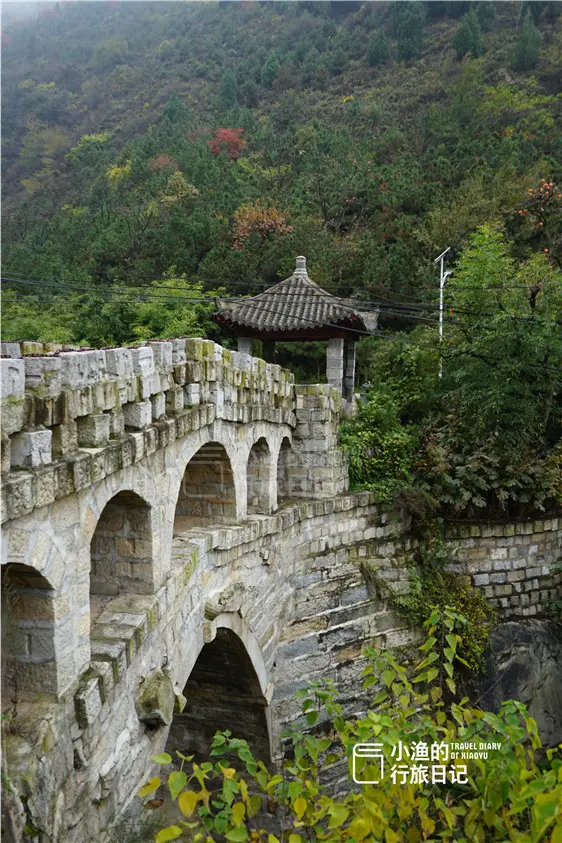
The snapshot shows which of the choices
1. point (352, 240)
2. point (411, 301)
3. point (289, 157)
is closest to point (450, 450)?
point (411, 301)

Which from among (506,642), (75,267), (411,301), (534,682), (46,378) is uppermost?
(75,267)

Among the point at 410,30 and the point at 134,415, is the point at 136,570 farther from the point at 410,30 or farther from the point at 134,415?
the point at 410,30

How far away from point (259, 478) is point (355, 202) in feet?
56.3

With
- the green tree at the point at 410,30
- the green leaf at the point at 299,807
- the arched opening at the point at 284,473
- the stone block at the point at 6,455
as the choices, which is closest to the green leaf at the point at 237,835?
the green leaf at the point at 299,807

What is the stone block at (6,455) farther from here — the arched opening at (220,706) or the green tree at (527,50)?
the green tree at (527,50)

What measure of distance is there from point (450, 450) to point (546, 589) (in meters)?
3.93

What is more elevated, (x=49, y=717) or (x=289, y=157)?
(x=289, y=157)

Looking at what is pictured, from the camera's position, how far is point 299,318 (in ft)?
43.7

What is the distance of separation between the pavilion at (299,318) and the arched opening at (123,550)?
8.51m

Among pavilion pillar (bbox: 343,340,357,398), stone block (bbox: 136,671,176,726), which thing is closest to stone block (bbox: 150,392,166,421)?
stone block (bbox: 136,671,176,726)

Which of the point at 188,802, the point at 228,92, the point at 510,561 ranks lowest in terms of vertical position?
the point at 510,561

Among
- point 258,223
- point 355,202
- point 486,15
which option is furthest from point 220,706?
point 486,15

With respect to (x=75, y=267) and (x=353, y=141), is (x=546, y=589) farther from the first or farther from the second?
(x=353, y=141)

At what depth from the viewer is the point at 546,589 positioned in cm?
1327
